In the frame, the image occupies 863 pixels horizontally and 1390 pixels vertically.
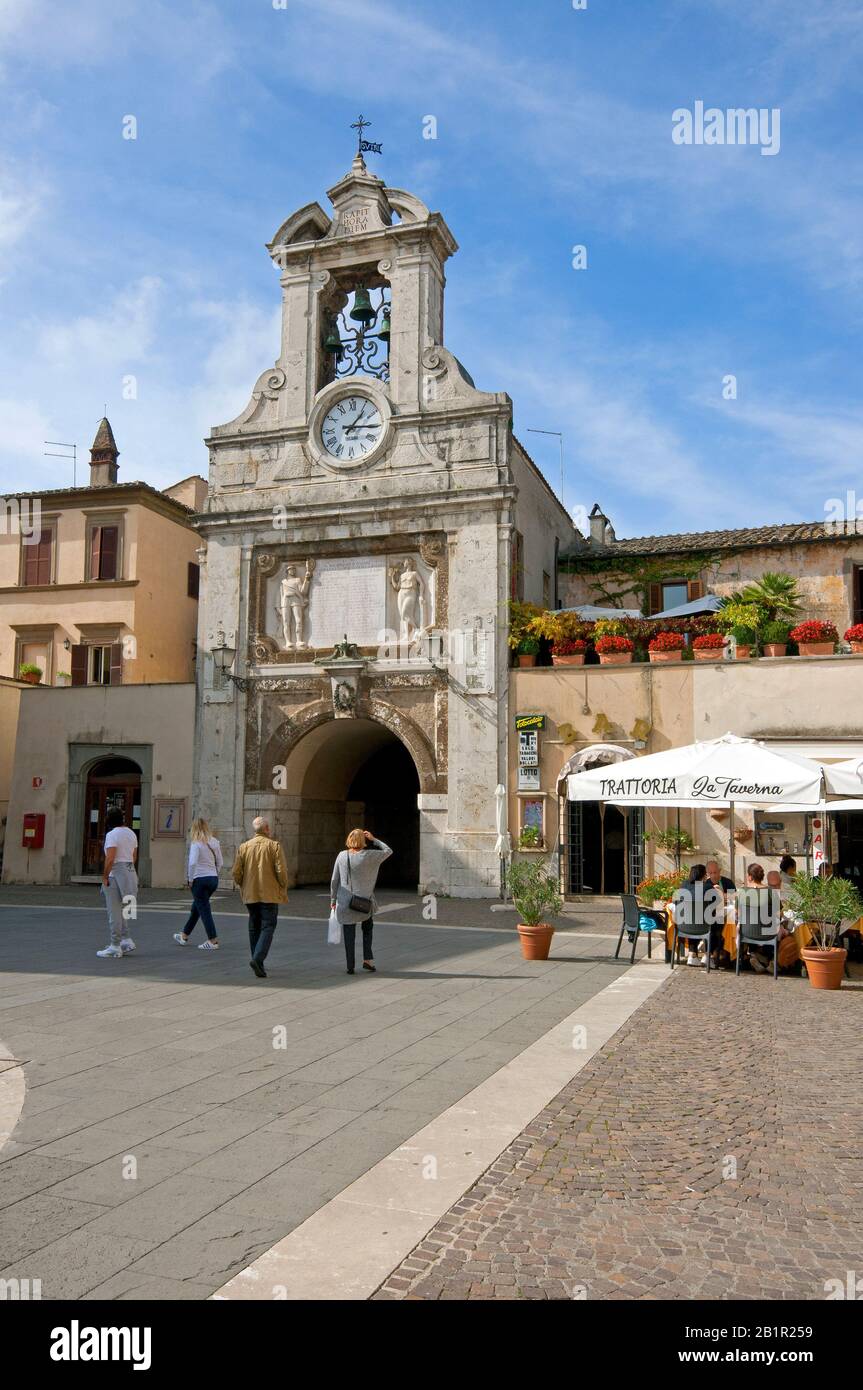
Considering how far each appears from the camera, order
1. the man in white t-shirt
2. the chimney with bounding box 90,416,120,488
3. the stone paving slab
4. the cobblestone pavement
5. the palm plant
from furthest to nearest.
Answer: the chimney with bounding box 90,416,120,488 → the palm plant → the man in white t-shirt → the stone paving slab → the cobblestone pavement

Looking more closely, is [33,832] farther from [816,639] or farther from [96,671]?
[816,639]

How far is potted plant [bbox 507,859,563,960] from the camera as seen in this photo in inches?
496

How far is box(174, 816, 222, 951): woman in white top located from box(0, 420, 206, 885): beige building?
10245mm

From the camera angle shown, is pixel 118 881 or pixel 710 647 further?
pixel 710 647

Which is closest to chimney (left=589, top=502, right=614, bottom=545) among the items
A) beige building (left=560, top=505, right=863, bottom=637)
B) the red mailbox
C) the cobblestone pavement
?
beige building (left=560, top=505, right=863, bottom=637)

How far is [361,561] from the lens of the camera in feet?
76.5

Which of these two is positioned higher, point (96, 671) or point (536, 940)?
point (96, 671)

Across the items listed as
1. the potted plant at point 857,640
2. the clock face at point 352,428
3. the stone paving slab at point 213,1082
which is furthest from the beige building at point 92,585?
the potted plant at point 857,640

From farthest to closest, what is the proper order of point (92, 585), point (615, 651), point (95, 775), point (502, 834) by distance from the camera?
point (92, 585) < point (95, 775) < point (502, 834) < point (615, 651)

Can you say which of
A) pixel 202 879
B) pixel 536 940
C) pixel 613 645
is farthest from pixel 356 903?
pixel 613 645

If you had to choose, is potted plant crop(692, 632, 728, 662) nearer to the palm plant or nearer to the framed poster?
Result: the palm plant

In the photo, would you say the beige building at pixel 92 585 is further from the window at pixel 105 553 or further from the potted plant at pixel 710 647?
the potted plant at pixel 710 647

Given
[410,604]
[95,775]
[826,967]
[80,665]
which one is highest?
[410,604]

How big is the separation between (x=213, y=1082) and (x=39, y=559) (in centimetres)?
2592
